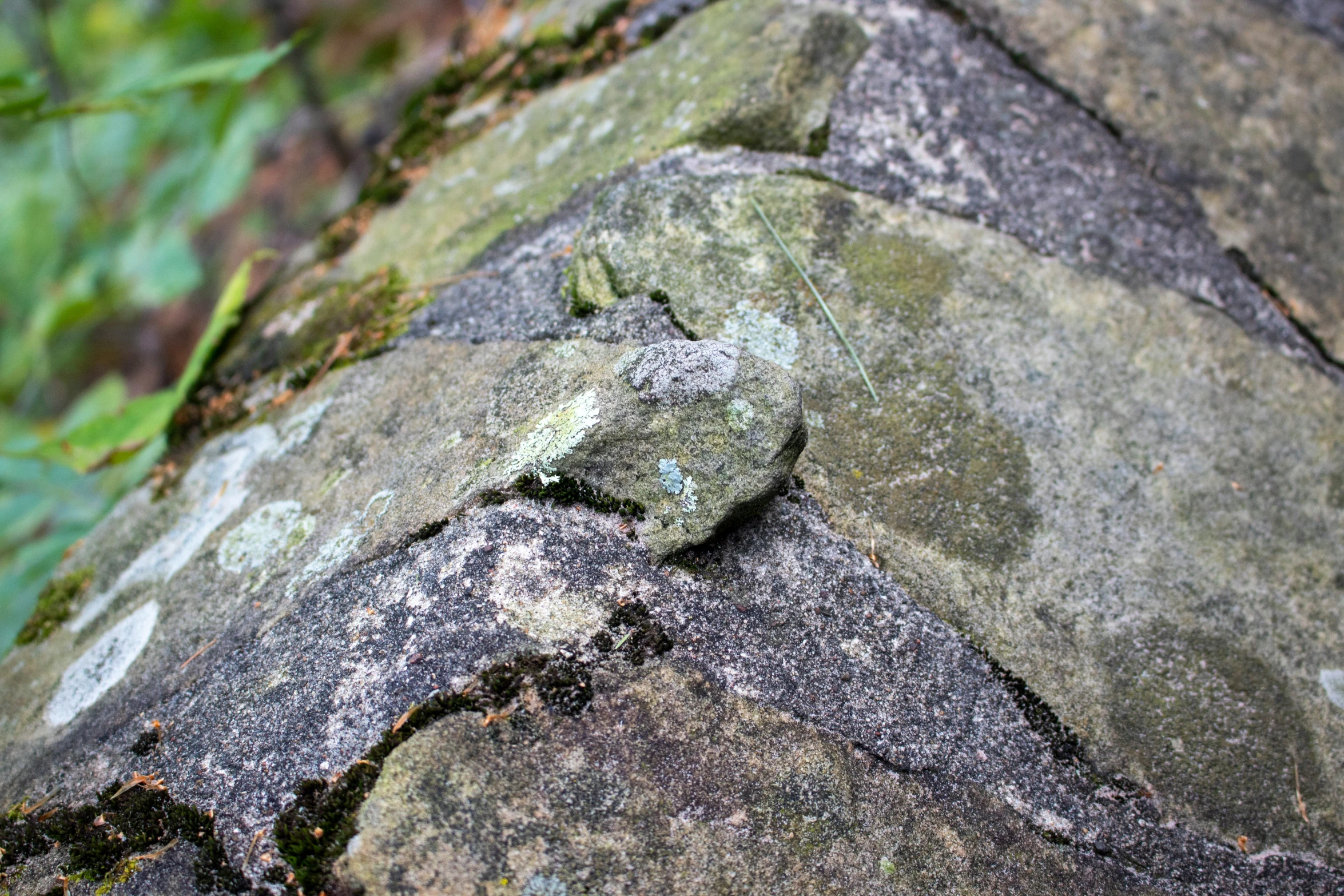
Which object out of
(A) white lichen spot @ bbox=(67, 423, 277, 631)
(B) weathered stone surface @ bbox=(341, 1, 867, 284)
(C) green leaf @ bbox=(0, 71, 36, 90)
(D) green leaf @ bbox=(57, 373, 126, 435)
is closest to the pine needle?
(B) weathered stone surface @ bbox=(341, 1, 867, 284)

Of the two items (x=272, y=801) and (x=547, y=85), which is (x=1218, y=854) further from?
(x=547, y=85)

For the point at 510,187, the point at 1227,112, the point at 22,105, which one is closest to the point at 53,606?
the point at 22,105

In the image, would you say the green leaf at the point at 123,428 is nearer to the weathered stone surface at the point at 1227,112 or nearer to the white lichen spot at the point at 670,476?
the white lichen spot at the point at 670,476

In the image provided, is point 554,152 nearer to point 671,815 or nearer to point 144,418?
point 144,418

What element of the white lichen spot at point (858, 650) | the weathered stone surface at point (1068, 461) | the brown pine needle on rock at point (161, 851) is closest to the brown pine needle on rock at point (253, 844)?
the brown pine needle on rock at point (161, 851)

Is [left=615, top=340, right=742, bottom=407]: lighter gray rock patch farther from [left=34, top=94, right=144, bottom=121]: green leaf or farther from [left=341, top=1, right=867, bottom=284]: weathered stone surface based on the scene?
[left=34, top=94, right=144, bottom=121]: green leaf
